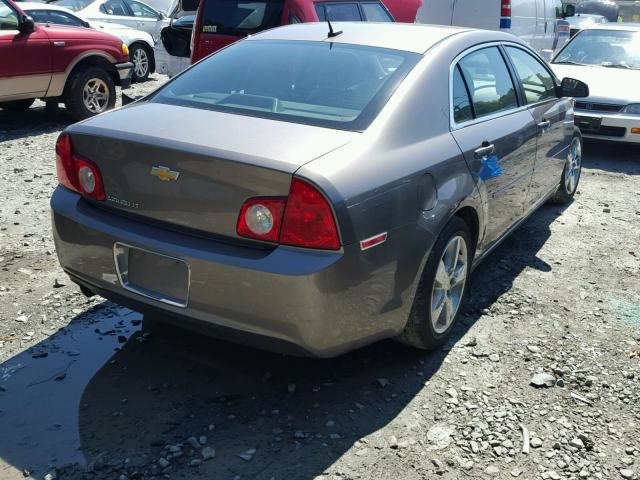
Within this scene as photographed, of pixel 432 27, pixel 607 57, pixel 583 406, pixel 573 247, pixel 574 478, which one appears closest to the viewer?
pixel 574 478

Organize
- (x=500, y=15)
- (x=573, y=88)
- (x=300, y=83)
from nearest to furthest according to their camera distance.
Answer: (x=300, y=83) < (x=573, y=88) < (x=500, y=15)

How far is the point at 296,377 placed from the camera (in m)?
3.31

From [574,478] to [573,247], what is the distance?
2845 mm

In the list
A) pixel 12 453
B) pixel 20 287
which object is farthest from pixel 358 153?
pixel 20 287

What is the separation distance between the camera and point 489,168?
3.72 meters

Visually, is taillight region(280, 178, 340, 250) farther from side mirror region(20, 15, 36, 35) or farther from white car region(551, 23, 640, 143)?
side mirror region(20, 15, 36, 35)

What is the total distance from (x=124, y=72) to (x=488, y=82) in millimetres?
6837

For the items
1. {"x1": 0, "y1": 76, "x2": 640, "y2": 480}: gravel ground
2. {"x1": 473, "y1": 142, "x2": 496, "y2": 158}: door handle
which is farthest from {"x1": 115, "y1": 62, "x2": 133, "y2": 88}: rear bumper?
{"x1": 473, "y1": 142, "x2": 496, "y2": 158}: door handle

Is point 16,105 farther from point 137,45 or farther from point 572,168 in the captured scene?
point 572,168

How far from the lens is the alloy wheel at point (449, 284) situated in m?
3.42

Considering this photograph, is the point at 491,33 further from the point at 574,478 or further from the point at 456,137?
the point at 574,478

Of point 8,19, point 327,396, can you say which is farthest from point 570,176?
point 8,19

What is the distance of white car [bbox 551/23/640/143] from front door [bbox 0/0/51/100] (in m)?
6.47

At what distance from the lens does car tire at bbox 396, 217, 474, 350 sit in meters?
3.25
